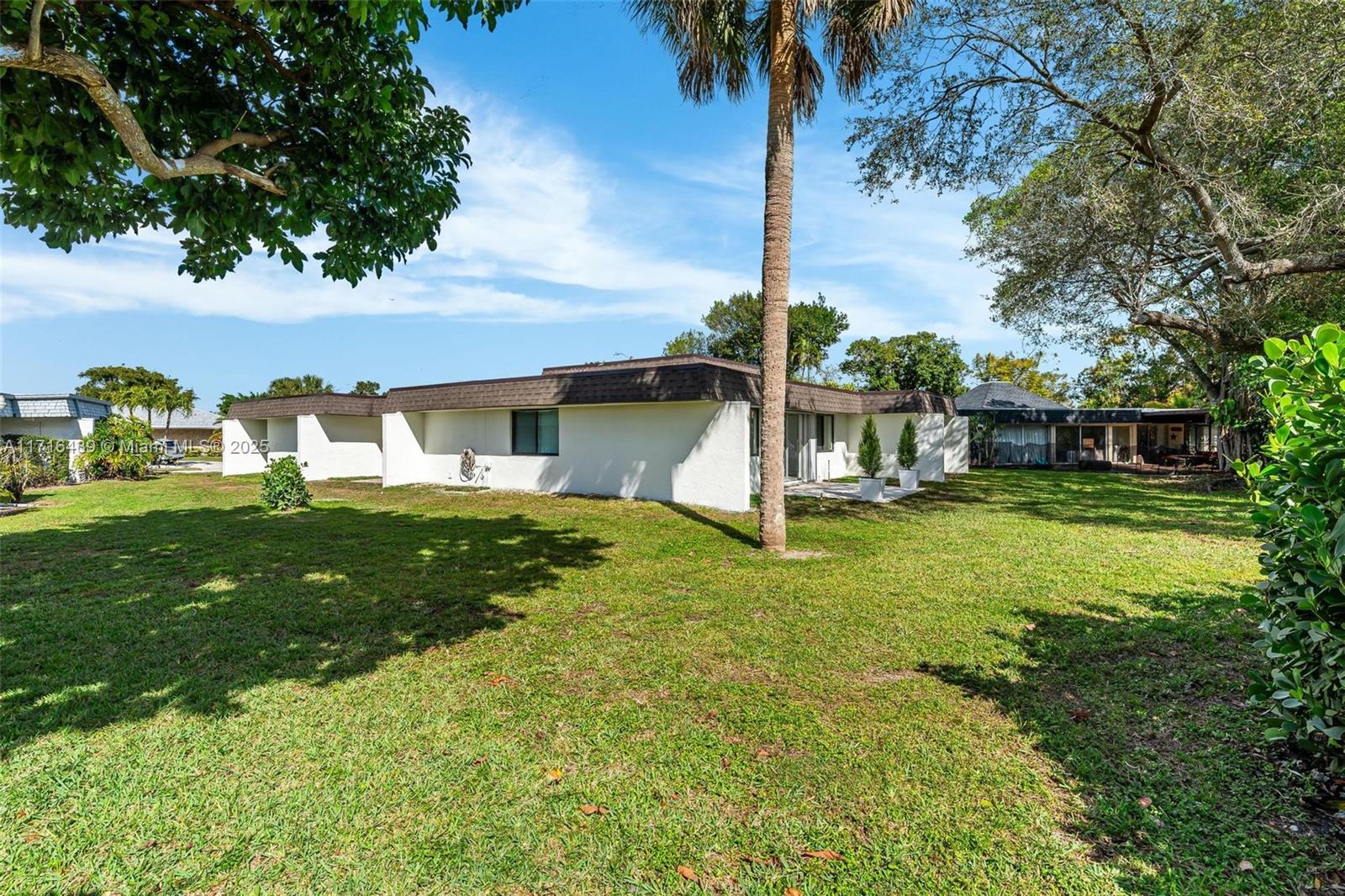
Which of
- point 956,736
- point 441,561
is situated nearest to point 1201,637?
point 956,736

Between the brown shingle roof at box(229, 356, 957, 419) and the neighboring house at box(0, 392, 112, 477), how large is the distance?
11629 millimetres

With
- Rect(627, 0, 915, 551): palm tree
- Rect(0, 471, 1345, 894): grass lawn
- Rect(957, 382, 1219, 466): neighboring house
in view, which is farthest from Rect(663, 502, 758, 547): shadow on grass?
Rect(957, 382, 1219, 466): neighboring house

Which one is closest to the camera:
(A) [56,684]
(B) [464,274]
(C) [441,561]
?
(A) [56,684]

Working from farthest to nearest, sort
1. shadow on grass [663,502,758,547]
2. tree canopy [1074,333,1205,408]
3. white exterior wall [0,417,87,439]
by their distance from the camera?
tree canopy [1074,333,1205,408], white exterior wall [0,417,87,439], shadow on grass [663,502,758,547]

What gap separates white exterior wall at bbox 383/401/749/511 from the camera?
1248 cm

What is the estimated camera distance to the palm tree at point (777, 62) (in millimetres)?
8117

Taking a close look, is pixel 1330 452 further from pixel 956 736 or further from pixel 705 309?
pixel 705 309

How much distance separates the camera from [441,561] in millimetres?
7895

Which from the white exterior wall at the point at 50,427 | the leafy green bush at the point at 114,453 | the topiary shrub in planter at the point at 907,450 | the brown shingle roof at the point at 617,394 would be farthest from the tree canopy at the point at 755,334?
the white exterior wall at the point at 50,427

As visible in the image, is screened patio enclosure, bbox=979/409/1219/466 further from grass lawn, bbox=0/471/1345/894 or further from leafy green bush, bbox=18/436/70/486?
leafy green bush, bbox=18/436/70/486

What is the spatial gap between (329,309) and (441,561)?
337 inches

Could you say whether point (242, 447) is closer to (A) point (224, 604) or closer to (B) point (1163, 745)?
(A) point (224, 604)

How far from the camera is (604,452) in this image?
49.0ft

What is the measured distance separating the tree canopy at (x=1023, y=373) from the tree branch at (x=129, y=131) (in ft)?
162
